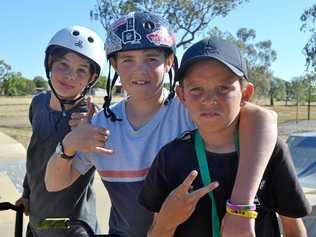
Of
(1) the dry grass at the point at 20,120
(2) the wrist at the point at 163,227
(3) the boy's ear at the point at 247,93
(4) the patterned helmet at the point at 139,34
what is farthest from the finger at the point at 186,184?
(1) the dry grass at the point at 20,120

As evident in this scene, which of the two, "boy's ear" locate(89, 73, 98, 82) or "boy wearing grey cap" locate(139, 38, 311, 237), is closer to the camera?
"boy wearing grey cap" locate(139, 38, 311, 237)

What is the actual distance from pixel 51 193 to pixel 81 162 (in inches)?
30.2

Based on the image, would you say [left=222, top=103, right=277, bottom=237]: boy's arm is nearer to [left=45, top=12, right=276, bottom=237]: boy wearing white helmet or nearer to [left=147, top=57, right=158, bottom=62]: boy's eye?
[left=45, top=12, right=276, bottom=237]: boy wearing white helmet

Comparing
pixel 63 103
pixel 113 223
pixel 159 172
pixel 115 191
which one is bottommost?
pixel 113 223

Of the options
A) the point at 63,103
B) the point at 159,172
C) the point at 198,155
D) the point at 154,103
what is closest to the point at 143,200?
the point at 159,172

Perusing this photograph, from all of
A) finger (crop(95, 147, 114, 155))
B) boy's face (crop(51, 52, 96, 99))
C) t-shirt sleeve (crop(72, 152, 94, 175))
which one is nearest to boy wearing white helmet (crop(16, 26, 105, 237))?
boy's face (crop(51, 52, 96, 99))

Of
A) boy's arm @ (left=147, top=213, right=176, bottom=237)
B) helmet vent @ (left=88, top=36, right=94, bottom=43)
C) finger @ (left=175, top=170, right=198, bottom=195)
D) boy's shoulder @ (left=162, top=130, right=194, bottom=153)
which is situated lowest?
boy's arm @ (left=147, top=213, right=176, bottom=237)

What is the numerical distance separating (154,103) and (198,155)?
0.53 metres

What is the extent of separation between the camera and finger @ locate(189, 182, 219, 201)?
5.20ft

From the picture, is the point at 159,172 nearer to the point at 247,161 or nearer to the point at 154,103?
the point at 247,161

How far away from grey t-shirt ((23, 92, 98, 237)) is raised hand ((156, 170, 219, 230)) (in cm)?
122

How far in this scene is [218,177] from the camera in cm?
170

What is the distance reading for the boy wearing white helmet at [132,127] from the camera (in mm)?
2096

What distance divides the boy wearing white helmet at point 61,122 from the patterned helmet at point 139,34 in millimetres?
742
